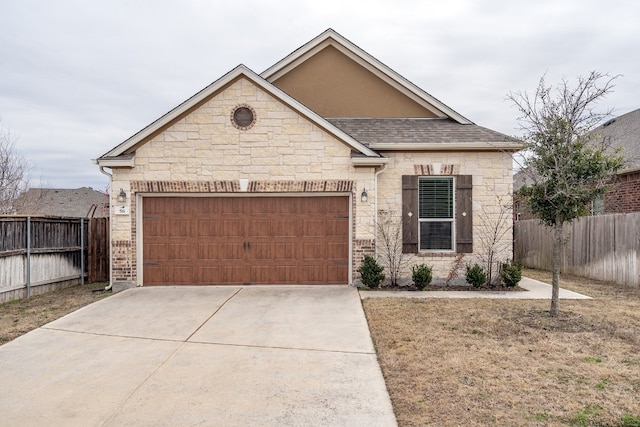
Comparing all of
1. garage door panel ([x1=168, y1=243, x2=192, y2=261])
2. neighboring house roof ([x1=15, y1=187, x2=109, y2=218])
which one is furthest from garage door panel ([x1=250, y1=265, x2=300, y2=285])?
neighboring house roof ([x1=15, y1=187, x2=109, y2=218])

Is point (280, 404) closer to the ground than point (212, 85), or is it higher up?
closer to the ground

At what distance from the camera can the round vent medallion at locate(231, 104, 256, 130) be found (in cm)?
1098

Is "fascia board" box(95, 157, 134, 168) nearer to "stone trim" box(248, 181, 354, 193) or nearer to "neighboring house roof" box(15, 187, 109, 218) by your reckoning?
"stone trim" box(248, 181, 354, 193)

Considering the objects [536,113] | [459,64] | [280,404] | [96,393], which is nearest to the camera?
[280,404]

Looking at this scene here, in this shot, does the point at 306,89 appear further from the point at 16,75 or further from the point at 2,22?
the point at 16,75

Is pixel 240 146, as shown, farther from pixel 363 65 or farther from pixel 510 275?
pixel 510 275

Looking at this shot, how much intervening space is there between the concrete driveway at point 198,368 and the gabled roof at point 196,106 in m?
3.78

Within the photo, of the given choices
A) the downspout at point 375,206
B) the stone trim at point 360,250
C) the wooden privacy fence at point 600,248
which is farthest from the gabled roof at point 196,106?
the wooden privacy fence at point 600,248

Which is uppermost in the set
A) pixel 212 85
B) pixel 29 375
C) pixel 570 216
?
pixel 212 85

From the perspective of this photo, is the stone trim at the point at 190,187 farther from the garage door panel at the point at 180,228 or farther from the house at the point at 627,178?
the house at the point at 627,178

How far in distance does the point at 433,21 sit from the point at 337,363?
14.1m

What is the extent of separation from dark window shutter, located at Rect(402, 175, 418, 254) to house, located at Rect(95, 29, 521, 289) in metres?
0.03

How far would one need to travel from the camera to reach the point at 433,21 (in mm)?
15953

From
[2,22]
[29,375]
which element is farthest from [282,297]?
[2,22]
